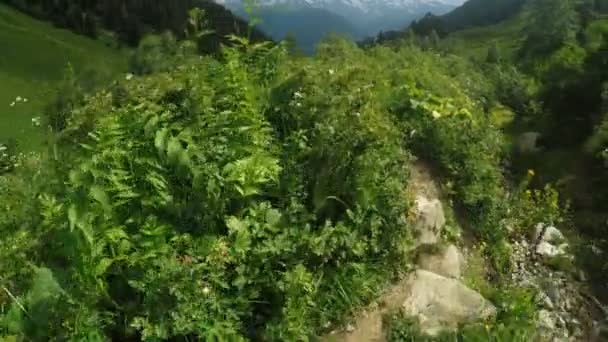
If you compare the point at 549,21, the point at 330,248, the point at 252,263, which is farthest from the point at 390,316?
the point at 549,21

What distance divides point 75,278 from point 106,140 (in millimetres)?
1465

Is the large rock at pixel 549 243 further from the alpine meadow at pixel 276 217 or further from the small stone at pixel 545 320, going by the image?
the small stone at pixel 545 320

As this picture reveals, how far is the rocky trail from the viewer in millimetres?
6402

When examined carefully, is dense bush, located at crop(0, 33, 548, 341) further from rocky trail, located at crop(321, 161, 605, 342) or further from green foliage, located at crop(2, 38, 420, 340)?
rocky trail, located at crop(321, 161, 605, 342)

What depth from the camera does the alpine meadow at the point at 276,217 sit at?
16.1 feet

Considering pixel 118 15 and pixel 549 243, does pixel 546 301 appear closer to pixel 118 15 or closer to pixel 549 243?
pixel 549 243

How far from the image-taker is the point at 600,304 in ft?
29.2

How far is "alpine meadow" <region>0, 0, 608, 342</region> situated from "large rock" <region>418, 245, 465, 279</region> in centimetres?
4

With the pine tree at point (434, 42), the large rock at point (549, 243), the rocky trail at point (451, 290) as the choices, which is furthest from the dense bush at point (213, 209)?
the pine tree at point (434, 42)

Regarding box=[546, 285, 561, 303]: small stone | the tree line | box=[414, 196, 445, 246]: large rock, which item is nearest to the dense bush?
box=[414, 196, 445, 246]: large rock

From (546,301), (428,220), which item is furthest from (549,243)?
(428,220)

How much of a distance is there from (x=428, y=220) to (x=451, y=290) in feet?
3.48

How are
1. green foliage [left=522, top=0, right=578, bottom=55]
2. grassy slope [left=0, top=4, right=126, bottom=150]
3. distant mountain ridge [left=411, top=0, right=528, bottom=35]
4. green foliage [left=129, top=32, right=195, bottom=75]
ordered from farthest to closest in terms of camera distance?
distant mountain ridge [left=411, top=0, right=528, bottom=35] < green foliage [left=522, top=0, right=578, bottom=55] < grassy slope [left=0, top=4, right=126, bottom=150] < green foliage [left=129, top=32, right=195, bottom=75]

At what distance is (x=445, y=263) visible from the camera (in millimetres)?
7527
